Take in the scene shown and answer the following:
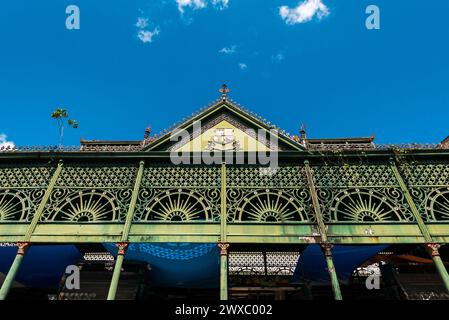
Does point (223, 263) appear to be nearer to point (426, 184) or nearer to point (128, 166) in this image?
point (128, 166)

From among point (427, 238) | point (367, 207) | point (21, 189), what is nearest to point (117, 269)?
point (21, 189)

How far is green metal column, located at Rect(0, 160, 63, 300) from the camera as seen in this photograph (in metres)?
9.54

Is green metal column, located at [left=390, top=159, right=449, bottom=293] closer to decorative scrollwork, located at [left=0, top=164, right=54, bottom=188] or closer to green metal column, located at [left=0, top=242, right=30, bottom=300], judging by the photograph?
green metal column, located at [left=0, top=242, right=30, bottom=300]

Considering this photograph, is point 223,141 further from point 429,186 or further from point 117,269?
point 429,186

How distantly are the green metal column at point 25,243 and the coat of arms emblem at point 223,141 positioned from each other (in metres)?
6.10

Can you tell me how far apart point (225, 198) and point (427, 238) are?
22.6 ft

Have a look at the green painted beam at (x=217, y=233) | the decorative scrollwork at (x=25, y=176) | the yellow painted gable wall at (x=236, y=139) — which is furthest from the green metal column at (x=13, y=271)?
the yellow painted gable wall at (x=236, y=139)

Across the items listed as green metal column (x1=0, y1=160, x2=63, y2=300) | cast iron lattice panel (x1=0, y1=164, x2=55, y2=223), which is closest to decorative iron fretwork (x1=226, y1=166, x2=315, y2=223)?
green metal column (x1=0, y1=160, x2=63, y2=300)

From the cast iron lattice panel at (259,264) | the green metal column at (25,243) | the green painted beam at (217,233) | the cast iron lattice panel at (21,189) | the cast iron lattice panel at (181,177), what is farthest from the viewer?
the cast iron lattice panel at (259,264)

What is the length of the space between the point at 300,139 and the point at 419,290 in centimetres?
755

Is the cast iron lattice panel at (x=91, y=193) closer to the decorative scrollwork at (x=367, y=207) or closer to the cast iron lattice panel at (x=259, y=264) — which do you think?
the cast iron lattice panel at (x=259, y=264)

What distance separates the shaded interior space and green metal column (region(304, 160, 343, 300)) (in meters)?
1.01

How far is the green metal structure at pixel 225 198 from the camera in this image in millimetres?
10305
